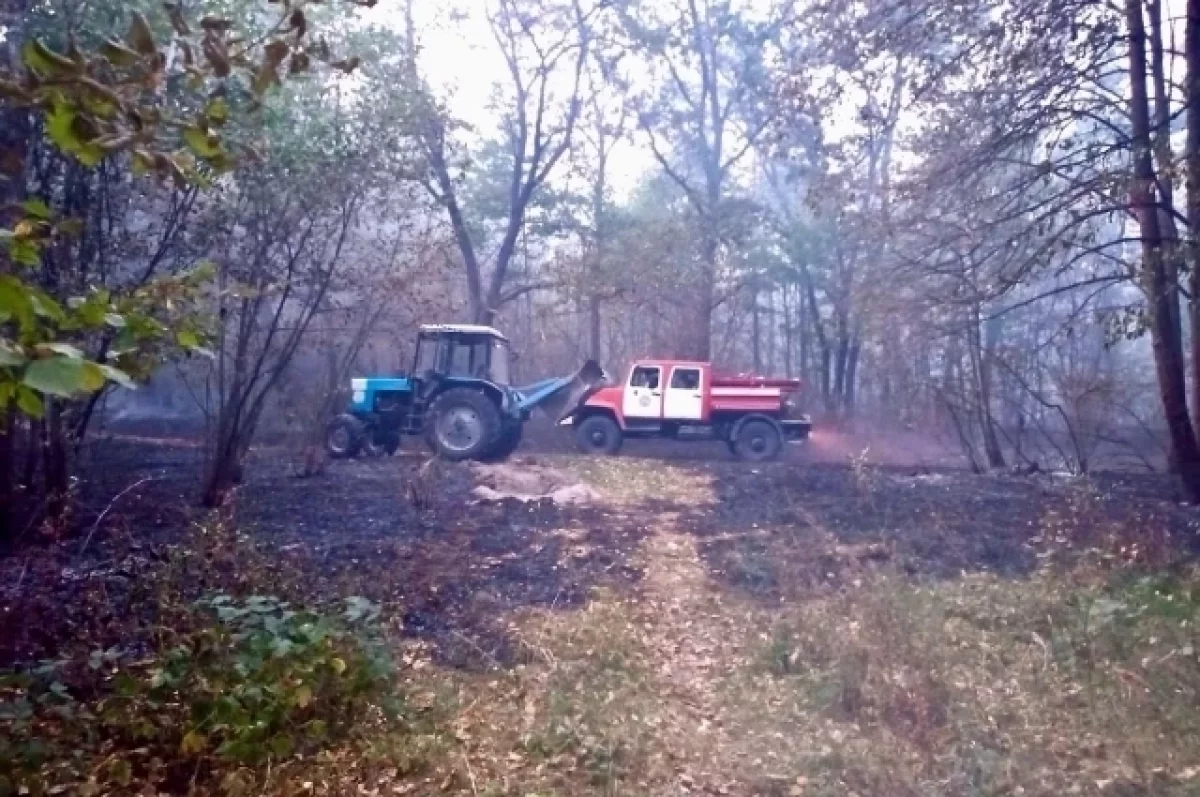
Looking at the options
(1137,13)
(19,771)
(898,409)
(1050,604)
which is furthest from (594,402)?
(19,771)

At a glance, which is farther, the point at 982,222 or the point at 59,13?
the point at 982,222

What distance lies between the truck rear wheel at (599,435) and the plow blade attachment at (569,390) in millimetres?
377

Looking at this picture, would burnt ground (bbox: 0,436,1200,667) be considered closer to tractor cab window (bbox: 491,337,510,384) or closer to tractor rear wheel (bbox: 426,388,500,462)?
tractor rear wheel (bbox: 426,388,500,462)

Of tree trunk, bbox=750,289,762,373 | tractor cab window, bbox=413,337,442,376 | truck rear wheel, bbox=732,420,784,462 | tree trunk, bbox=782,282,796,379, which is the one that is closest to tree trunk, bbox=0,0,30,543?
tractor cab window, bbox=413,337,442,376

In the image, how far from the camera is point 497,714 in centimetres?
518

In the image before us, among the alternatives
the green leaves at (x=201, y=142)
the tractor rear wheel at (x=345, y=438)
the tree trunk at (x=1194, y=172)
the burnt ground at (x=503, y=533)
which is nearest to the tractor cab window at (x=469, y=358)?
the tractor rear wheel at (x=345, y=438)

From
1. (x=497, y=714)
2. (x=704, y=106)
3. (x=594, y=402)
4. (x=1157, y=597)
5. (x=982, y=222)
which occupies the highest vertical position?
(x=704, y=106)

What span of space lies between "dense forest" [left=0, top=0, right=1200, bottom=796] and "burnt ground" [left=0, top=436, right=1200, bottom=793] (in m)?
0.06

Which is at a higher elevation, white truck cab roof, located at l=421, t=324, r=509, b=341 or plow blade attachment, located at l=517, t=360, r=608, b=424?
white truck cab roof, located at l=421, t=324, r=509, b=341

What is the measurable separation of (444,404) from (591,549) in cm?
770

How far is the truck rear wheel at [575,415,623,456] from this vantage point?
19.0 meters

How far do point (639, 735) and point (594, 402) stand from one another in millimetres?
14275

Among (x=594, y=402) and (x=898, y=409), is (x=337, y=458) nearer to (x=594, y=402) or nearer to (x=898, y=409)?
(x=594, y=402)

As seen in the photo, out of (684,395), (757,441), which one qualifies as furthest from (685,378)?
(757,441)
